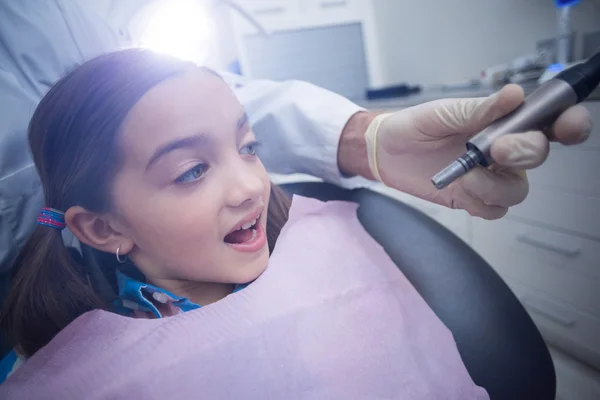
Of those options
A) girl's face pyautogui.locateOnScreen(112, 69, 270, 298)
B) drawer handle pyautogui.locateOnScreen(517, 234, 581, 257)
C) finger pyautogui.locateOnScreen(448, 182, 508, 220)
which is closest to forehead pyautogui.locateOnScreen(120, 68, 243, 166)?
girl's face pyautogui.locateOnScreen(112, 69, 270, 298)

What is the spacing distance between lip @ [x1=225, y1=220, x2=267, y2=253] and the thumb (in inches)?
6.7

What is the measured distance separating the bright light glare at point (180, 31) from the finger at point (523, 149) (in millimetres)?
241

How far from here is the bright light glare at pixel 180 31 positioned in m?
0.32

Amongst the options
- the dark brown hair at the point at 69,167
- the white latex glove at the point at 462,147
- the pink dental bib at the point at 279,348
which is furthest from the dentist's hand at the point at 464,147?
the dark brown hair at the point at 69,167

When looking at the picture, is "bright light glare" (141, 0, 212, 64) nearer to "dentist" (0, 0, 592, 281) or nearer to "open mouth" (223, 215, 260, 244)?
"dentist" (0, 0, 592, 281)

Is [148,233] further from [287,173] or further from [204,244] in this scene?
[287,173]

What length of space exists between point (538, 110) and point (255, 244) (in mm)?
227

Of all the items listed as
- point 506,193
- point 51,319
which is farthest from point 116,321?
point 506,193

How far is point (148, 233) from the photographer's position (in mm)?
285

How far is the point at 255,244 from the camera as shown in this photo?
12.9 inches

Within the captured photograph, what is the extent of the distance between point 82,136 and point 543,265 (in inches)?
17.6

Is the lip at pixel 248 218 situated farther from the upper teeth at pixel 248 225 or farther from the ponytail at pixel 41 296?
the ponytail at pixel 41 296

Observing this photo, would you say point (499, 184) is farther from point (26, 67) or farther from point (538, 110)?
point (26, 67)

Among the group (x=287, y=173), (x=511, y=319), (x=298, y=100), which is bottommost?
(x=511, y=319)
